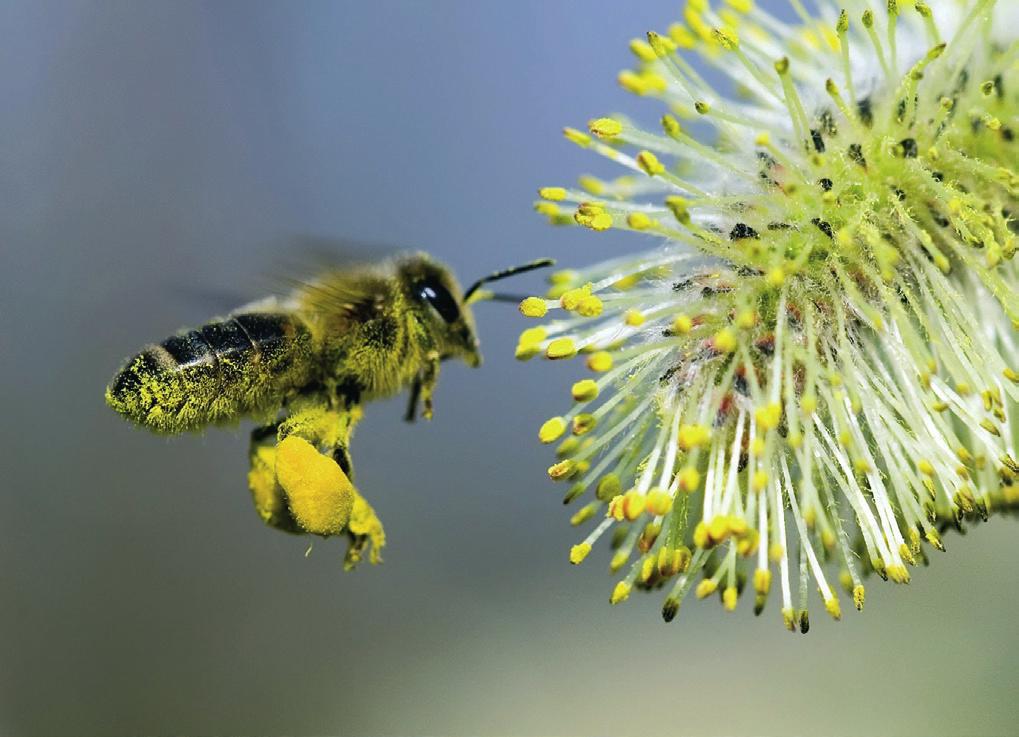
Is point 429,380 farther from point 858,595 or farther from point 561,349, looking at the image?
point 858,595

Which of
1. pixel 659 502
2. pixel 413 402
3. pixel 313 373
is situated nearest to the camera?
pixel 659 502

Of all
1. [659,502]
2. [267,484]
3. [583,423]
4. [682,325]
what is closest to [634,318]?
[682,325]

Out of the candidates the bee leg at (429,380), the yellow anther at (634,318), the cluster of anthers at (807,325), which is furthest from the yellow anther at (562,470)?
the bee leg at (429,380)

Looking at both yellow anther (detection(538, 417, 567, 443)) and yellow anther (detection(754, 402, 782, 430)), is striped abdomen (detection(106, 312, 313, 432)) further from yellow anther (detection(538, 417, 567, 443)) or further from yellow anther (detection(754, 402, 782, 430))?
yellow anther (detection(754, 402, 782, 430))

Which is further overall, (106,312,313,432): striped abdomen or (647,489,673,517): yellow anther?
(106,312,313,432): striped abdomen

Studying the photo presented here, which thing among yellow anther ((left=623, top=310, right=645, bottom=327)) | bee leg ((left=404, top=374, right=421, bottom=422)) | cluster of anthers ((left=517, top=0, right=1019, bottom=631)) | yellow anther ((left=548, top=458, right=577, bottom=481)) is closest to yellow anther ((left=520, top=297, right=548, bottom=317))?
cluster of anthers ((left=517, top=0, right=1019, bottom=631))

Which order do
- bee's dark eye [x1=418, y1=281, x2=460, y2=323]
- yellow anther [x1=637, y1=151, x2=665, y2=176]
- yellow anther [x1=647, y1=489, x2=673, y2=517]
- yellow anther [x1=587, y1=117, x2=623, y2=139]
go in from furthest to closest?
bee's dark eye [x1=418, y1=281, x2=460, y2=323], yellow anther [x1=587, y1=117, x2=623, y2=139], yellow anther [x1=637, y1=151, x2=665, y2=176], yellow anther [x1=647, y1=489, x2=673, y2=517]

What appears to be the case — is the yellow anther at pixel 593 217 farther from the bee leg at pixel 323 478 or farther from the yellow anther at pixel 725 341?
the bee leg at pixel 323 478
